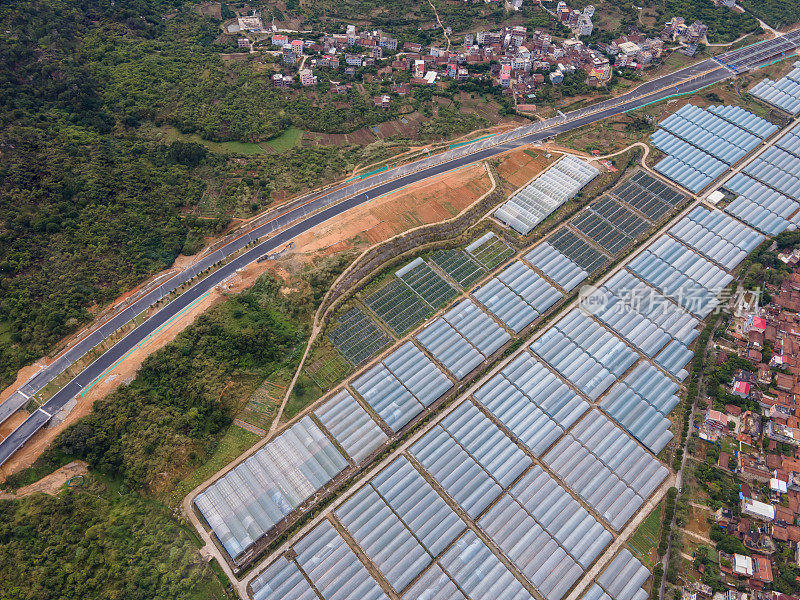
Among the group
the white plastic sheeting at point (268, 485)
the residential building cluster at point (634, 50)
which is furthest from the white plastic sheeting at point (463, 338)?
the residential building cluster at point (634, 50)

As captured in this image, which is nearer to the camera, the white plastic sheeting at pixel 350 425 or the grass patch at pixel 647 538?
the grass patch at pixel 647 538

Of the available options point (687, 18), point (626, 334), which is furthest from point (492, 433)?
point (687, 18)

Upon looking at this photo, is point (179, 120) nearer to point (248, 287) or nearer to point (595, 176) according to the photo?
point (248, 287)

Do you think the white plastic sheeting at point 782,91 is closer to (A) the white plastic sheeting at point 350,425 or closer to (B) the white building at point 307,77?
(B) the white building at point 307,77

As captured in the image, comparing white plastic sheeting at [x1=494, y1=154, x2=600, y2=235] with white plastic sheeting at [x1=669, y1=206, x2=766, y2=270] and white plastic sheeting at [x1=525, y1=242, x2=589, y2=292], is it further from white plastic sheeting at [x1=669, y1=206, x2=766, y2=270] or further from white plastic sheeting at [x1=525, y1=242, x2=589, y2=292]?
white plastic sheeting at [x1=669, y1=206, x2=766, y2=270]

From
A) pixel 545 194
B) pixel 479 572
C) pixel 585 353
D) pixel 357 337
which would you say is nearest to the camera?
pixel 479 572

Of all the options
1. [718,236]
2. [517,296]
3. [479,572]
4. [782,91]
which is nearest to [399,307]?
[517,296]

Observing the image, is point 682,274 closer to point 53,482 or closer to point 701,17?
point 701,17
